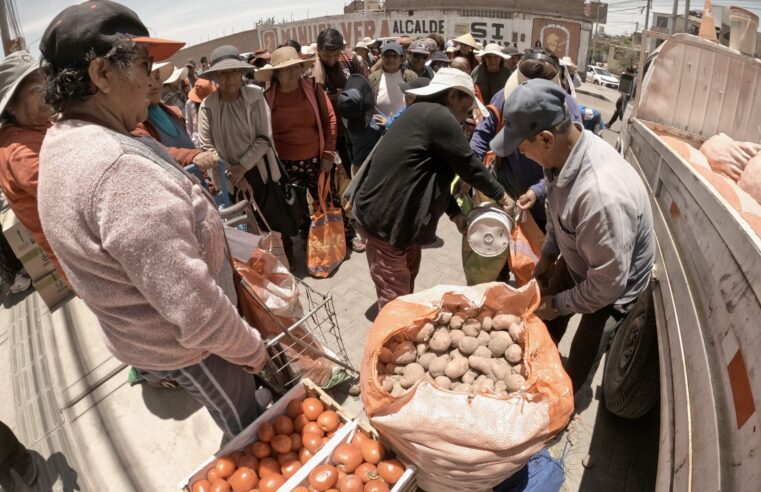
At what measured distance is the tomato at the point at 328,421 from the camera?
206 centimetres

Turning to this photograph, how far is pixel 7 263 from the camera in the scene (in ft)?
14.2

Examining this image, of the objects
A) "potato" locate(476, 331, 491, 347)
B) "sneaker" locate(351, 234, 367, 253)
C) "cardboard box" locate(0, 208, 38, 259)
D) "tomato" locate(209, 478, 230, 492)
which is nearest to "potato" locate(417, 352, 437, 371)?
"potato" locate(476, 331, 491, 347)

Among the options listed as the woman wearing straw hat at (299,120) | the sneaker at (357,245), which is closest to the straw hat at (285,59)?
the woman wearing straw hat at (299,120)

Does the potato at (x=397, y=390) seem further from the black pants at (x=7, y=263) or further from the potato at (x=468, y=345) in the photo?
the black pants at (x=7, y=263)

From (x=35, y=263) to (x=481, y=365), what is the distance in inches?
166

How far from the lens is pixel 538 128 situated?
179cm

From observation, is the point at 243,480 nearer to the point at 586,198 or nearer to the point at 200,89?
the point at 586,198

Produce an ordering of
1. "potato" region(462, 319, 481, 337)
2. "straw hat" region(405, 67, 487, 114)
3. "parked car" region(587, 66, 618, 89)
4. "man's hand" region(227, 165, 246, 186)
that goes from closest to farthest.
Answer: "potato" region(462, 319, 481, 337), "straw hat" region(405, 67, 487, 114), "man's hand" region(227, 165, 246, 186), "parked car" region(587, 66, 618, 89)

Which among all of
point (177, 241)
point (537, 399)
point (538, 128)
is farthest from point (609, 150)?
point (177, 241)

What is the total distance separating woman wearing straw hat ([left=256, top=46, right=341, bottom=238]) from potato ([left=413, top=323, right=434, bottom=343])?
2.34 m

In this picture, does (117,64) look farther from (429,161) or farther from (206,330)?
(429,161)

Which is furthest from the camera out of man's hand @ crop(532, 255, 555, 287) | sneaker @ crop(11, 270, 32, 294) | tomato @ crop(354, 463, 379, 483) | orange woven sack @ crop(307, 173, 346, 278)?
sneaker @ crop(11, 270, 32, 294)

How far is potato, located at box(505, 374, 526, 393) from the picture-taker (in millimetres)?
1773

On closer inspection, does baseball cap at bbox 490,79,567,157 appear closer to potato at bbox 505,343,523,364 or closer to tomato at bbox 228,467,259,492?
potato at bbox 505,343,523,364
